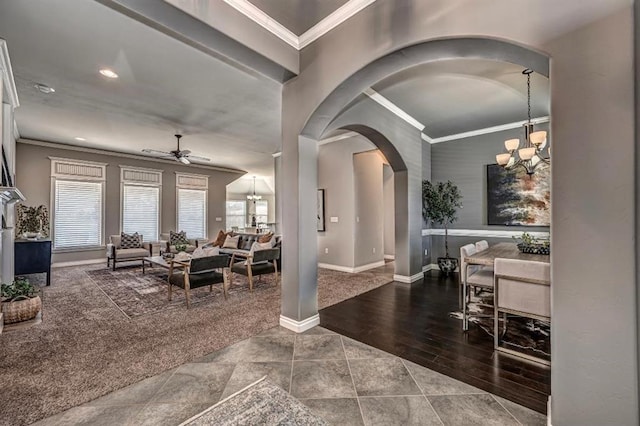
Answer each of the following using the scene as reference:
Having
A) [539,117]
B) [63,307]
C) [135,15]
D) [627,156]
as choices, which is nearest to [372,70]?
[627,156]

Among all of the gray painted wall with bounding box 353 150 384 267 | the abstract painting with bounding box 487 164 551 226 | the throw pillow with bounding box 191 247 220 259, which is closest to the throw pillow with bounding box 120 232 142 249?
the throw pillow with bounding box 191 247 220 259

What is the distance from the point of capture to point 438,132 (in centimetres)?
616

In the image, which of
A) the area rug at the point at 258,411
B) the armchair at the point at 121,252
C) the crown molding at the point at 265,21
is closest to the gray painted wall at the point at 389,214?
the crown molding at the point at 265,21

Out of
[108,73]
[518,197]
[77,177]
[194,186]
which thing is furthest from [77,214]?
[518,197]

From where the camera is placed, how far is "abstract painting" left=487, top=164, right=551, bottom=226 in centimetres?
532

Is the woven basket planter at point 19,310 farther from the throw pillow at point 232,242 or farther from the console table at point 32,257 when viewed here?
the throw pillow at point 232,242

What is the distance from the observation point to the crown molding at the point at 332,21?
2502 mm

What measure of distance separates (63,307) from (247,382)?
3.59 metres

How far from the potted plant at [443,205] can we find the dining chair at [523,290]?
3.39 m

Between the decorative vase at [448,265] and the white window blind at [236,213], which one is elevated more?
the white window blind at [236,213]

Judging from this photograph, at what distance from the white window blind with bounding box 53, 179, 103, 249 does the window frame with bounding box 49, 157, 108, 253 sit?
37 millimetres

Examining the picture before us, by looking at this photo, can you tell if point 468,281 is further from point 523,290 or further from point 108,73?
point 108,73

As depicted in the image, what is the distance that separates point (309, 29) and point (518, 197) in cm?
514

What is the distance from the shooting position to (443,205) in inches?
238
